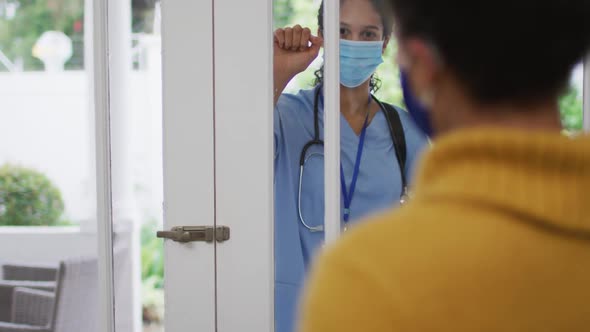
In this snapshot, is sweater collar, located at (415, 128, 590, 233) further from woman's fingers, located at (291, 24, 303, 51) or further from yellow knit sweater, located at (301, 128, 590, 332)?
woman's fingers, located at (291, 24, 303, 51)

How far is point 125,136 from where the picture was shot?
6.89ft

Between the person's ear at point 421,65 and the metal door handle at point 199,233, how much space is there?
1375mm

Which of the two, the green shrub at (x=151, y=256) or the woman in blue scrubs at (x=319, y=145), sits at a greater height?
the woman in blue scrubs at (x=319, y=145)

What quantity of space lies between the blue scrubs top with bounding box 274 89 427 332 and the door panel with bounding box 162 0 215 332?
18 centimetres

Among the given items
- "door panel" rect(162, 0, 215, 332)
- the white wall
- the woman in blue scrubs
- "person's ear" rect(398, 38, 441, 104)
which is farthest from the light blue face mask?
"person's ear" rect(398, 38, 441, 104)

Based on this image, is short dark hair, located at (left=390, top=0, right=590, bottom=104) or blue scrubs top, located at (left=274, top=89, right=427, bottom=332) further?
blue scrubs top, located at (left=274, top=89, right=427, bottom=332)

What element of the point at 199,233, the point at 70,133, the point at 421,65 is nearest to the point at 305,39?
the point at 199,233

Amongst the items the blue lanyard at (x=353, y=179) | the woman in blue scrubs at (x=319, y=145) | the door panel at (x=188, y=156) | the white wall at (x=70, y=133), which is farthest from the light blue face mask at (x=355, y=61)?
the white wall at (x=70, y=133)

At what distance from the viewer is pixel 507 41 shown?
2.07 feet

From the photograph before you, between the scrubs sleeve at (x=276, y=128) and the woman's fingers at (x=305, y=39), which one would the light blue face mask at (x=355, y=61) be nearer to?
the woman's fingers at (x=305, y=39)

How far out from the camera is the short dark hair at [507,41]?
2.06ft

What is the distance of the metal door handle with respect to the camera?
204 cm

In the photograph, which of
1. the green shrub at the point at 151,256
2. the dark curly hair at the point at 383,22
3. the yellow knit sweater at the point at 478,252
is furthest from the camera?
the green shrub at the point at 151,256

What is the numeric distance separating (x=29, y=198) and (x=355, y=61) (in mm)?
992
